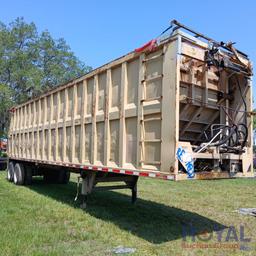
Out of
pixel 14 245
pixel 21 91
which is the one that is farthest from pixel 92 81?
pixel 21 91

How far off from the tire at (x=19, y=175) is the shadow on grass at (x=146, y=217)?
2.77 meters

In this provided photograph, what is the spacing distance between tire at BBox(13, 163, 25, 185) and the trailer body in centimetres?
436

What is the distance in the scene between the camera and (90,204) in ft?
27.5

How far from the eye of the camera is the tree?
2862 centimetres

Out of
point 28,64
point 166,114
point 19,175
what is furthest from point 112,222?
point 28,64

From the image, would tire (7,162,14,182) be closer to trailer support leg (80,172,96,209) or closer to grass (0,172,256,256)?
grass (0,172,256,256)

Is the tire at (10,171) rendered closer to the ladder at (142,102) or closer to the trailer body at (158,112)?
the trailer body at (158,112)

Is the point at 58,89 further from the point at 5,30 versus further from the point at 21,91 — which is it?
the point at 5,30

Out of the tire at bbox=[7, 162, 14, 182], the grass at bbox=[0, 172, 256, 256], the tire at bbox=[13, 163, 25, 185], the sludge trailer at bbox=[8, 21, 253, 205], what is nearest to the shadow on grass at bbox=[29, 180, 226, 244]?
the grass at bbox=[0, 172, 256, 256]

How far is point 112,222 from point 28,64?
26596 mm

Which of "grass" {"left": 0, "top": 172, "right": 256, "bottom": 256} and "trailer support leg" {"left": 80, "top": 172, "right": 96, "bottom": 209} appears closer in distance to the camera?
"grass" {"left": 0, "top": 172, "right": 256, "bottom": 256}

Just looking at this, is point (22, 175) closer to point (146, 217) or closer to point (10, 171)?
point (10, 171)

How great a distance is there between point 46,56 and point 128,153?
1133 inches

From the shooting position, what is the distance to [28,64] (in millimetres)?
30250
